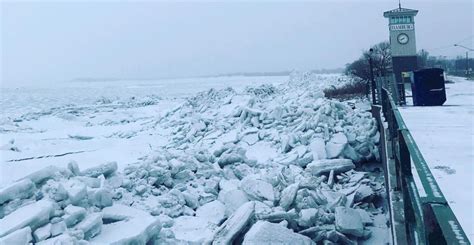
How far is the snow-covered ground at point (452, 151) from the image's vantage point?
3146 mm

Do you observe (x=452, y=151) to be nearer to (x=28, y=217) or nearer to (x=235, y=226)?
(x=235, y=226)

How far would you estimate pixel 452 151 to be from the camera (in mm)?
4848

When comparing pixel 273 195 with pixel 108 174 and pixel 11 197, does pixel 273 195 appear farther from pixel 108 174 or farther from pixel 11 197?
pixel 11 197

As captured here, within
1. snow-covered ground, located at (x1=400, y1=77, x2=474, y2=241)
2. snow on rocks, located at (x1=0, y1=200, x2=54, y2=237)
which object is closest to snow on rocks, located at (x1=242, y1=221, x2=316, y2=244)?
snow-covered ground, located at (x1=400, y1=77, x2=474, y2=241)

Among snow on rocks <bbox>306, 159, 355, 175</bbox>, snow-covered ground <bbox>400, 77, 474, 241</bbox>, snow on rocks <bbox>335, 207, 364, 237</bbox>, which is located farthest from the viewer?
snow on rocks <bbox>306, 159, 355, 175</bbox>

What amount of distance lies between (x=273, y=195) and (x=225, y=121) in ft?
23.2

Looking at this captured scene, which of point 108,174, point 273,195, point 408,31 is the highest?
point 408,31

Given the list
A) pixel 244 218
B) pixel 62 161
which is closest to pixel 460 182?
pixel 244 218

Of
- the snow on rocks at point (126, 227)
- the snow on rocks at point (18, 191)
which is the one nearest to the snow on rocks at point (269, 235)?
the snow on rocks at point (126, 227)

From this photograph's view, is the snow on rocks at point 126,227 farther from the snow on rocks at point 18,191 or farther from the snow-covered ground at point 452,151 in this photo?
the snow-covered ground at point 452,151

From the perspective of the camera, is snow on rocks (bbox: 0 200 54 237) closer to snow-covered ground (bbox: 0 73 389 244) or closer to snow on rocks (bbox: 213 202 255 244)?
snow-covered ground (bbox: 0 73 389 244)

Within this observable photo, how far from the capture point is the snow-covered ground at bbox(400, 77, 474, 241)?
3146mm

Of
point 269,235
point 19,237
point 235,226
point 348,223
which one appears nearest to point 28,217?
point 19,237

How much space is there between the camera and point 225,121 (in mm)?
13070
